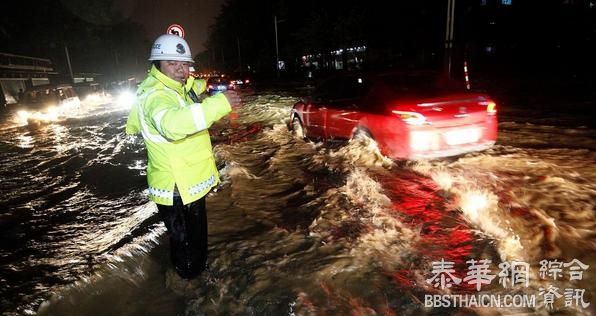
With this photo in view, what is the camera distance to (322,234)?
4.18 m

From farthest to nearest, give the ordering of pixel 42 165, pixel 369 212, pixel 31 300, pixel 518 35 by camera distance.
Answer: pixel 518 35, pixel 42 165, pixel 369 212, pixel 31 300

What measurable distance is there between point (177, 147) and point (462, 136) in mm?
4028

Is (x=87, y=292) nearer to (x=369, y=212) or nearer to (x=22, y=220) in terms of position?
(x=22, y=220)

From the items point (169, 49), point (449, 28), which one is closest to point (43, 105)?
point (449, 28)

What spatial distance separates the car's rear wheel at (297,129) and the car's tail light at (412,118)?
3.54m

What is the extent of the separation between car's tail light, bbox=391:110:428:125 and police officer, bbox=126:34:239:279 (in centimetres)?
307

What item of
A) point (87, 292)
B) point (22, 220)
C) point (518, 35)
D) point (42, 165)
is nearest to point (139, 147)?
point (42, 165)

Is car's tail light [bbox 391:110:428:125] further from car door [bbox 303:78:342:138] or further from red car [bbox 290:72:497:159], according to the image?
car door [bbox 303:78:342:138]

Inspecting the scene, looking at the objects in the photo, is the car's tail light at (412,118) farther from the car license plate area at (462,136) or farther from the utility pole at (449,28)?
the utility pole at (449,28)

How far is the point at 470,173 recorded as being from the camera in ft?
18.2

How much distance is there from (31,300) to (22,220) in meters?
2.57

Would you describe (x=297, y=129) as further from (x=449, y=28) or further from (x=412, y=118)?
(x=449, y=28)

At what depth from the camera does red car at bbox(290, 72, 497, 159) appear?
5176 mm

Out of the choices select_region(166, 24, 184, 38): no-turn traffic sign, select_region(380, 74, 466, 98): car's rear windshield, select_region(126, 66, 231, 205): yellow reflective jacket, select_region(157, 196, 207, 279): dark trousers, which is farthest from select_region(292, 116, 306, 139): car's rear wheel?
select_region(126, 66, 231, 205): yellow reflective jacket
